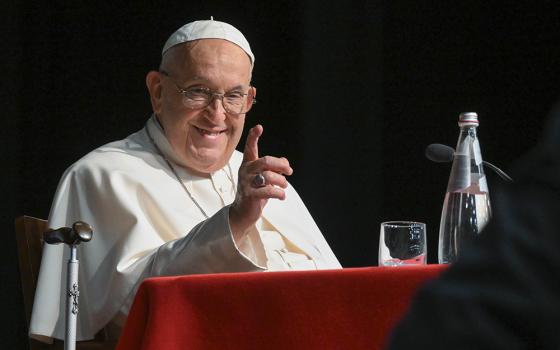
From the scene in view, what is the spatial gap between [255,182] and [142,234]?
71 centimetres

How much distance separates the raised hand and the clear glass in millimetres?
281

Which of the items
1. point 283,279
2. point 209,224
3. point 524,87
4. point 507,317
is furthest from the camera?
point 524,87

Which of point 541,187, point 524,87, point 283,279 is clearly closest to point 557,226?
point 541,187

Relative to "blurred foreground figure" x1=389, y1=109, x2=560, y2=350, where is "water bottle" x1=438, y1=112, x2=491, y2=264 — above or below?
below

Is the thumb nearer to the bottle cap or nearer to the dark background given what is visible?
the bottle cap

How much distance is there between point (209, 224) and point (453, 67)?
7.99 ft

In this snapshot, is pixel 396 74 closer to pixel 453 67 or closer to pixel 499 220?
pixel 453 67

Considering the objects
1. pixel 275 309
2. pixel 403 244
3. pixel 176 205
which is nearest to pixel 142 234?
pixel 176 205

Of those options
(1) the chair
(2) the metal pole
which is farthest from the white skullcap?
(2) the metal pole

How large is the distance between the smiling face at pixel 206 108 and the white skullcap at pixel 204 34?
0.03 meters

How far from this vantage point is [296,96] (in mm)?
4988

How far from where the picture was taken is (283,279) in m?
1.84

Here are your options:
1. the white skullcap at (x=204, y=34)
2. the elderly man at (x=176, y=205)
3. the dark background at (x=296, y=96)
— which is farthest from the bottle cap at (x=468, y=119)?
the dark background at (x=296, y=96)

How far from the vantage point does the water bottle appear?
231 cm
